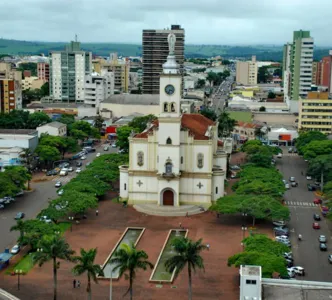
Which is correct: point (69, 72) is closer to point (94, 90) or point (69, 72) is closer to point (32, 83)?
point (94, 90)

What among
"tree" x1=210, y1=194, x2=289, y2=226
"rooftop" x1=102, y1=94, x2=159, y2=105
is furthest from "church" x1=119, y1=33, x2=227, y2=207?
"rooftop" x1=102, y1=94, x2=159, y2=105

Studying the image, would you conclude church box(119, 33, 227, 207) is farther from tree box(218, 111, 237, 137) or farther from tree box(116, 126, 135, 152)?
tree box(218, 111, 237, 137)

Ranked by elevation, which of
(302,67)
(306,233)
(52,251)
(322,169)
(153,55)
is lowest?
(306,233)

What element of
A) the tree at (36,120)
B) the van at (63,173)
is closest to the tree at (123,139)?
the van at (63,173)

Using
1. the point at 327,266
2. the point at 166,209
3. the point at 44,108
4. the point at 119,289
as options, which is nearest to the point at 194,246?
the point at 119,289

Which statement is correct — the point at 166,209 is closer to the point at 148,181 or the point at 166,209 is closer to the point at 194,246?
the point at 148,181

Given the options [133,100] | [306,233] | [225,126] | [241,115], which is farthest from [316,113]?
[306,233]
